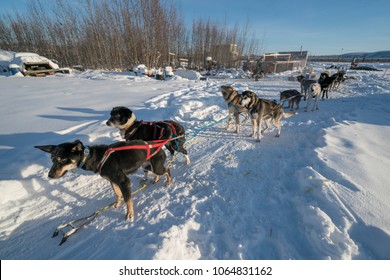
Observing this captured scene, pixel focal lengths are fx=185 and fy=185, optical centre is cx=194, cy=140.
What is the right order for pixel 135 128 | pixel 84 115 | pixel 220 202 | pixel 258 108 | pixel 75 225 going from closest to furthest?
pixel 75 225 → pixel 220 202 → pixel 135 128 → pixel 258 108 → pixel 84 115

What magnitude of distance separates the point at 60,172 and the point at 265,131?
16.8 feet

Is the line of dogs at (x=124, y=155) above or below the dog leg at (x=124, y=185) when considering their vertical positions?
above

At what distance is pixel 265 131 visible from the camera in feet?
18.5

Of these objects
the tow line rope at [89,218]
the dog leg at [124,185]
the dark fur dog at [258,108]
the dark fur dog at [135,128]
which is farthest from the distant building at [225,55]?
the dog leg at [124,185]

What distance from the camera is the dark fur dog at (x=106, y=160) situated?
7.11 ft

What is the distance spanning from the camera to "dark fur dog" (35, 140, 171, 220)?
7.11 ft

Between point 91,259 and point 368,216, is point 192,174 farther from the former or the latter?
point 368,216

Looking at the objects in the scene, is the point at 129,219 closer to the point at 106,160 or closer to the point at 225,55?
the point at 106,160

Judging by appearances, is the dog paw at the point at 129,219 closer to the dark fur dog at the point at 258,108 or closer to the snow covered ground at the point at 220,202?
the snow covered ground at the point at 220,202

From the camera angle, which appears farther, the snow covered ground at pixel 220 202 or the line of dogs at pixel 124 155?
the line of dogs at pixel 124 155

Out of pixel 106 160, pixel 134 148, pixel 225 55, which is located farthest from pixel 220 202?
pixel 225 55

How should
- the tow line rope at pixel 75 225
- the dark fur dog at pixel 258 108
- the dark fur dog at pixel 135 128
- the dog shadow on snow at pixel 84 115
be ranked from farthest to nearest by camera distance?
the dog shadow on snow at pixel 84 115 → the dark fur dog at pixel 258 108 → the dark fur dog at pixel 135 128 → the tow line rope at pixel 75 225

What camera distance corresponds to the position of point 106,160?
93.0 inches

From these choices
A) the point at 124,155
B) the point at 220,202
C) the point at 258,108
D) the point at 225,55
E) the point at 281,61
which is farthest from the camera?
the point at 225,55
